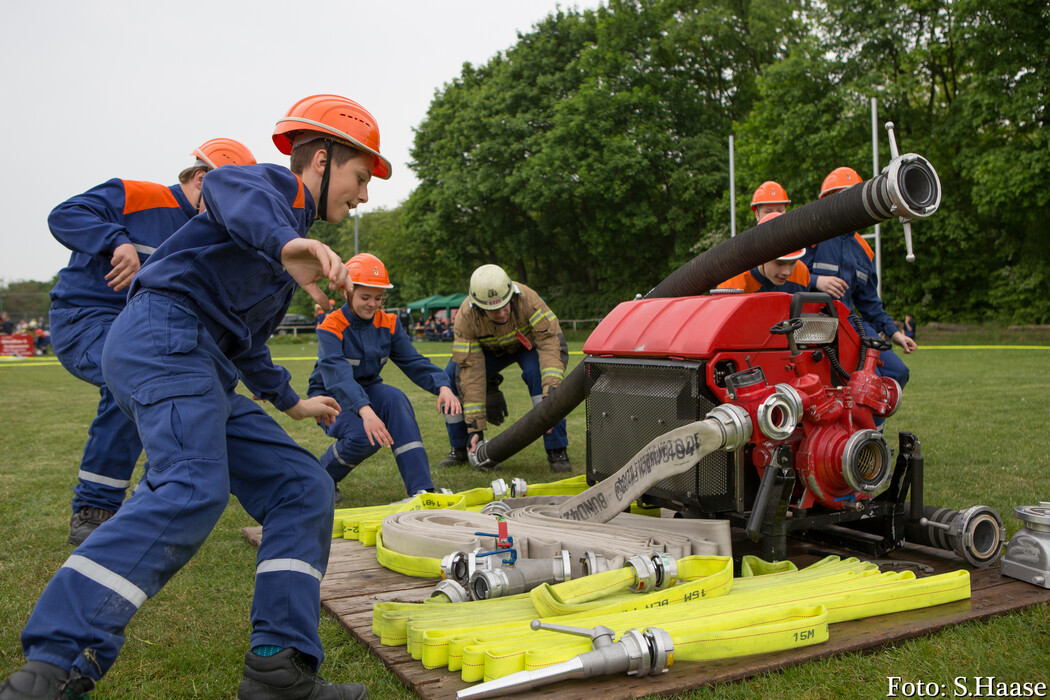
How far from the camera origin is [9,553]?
14.5 ft

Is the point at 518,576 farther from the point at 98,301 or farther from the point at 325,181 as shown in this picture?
the point at 98,301

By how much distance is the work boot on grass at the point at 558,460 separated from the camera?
6793 mm

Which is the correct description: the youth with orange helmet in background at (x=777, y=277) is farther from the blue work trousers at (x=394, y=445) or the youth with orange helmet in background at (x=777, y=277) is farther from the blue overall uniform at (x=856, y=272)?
the blue work trousers at (x=394, y=445)

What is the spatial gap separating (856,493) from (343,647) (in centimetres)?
224

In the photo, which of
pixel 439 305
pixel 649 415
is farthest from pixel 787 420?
pixel 439 305

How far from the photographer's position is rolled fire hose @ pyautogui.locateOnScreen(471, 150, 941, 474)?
3408mm

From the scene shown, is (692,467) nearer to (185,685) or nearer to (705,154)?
(185,685)

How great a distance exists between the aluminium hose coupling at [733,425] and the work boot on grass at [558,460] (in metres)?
3.47

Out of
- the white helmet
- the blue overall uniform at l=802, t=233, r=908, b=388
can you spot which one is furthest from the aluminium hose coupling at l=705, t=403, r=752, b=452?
the white helmet

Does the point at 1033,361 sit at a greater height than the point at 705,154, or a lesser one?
lesser

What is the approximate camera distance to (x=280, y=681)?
2377 mm

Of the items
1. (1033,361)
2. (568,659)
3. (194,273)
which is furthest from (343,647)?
(1033,361)

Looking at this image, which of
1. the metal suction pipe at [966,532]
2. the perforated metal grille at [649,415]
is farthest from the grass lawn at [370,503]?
the perforated metal grille at [649,415]

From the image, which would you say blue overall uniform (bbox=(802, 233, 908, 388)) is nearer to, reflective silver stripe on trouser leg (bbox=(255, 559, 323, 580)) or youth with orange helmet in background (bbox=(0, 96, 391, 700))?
youth with orange helmet in background (bbox=(0, 96, 391, 700))
